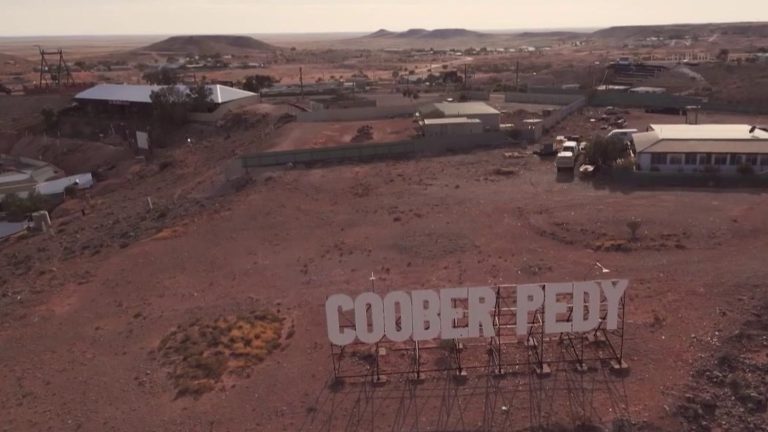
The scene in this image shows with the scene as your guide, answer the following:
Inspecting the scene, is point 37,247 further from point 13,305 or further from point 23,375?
point 23,375

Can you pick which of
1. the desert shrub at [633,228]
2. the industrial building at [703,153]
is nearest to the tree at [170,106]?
the industrial building at [703,153]

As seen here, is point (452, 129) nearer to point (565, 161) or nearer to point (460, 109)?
point (460, 109)

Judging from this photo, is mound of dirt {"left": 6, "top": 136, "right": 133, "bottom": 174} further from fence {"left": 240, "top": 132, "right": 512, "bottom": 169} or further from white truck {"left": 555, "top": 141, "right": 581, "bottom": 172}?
white truck {"left": 555, "top": 141, "right": 581, "bottom": 172}

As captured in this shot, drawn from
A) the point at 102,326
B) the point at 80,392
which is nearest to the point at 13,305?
the point at 102,326

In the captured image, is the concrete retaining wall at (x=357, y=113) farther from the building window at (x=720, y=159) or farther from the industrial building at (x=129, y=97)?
the building window at (x=720, y=159)

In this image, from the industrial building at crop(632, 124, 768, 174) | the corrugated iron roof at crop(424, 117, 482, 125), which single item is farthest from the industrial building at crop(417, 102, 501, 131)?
the industrial building at crop(632, 124, 768, 174)

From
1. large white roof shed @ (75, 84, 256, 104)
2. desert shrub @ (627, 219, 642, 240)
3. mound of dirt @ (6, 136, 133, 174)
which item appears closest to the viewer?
desert shrub @ (627, 219, 642, 240)
